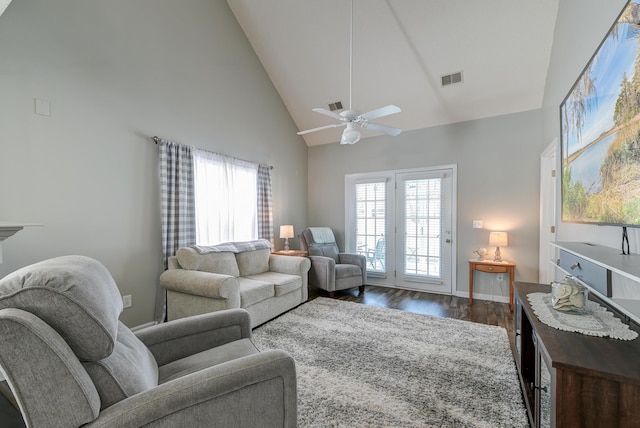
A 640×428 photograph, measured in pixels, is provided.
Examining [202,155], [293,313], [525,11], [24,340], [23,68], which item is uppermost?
[525,11]

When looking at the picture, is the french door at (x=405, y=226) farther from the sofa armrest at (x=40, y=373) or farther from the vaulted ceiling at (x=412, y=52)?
the sofa armrest at (x=40, y=373)

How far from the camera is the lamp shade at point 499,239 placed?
12.5 feet

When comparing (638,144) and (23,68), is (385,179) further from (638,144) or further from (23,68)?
(23,68)

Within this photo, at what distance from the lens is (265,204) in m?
4.59

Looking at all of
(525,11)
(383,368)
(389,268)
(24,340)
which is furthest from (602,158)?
(389,268)

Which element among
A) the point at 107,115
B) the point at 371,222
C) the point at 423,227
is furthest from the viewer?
the point at 371,222

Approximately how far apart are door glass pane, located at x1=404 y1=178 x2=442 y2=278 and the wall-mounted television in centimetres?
240

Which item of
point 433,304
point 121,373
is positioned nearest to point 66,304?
point 121,373

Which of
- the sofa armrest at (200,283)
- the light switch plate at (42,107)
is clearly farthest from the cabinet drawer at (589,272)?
the light switch plate at (42,107)

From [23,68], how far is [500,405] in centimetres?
427

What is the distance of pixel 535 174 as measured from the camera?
3.81 m

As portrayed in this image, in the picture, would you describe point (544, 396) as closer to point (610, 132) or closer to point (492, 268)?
point (610, 132)

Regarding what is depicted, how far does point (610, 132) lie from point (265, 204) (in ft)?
12.9

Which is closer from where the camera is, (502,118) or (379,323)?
(379,323)
